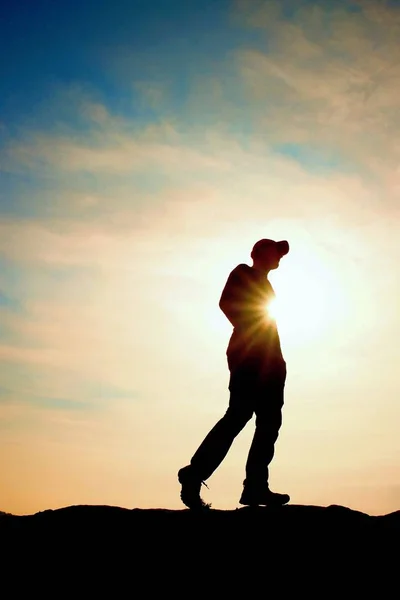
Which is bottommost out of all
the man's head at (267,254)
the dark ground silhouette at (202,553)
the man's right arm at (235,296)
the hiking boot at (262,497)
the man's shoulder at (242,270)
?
the dark ground silhouette at (202,553)

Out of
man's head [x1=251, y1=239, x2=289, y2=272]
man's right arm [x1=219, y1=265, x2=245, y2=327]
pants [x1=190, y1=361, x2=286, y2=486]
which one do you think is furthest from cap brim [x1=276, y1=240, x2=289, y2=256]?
pants [x1=190, y1=361, x2=286, y2=486]

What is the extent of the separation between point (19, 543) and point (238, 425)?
2.71 m

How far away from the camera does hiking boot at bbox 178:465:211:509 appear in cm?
716

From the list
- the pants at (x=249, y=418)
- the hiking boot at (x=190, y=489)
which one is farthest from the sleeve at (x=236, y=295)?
the hiking boot at (x=190, y=489)

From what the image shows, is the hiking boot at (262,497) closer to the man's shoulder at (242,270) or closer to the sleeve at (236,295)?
the sleeve at (236,295)

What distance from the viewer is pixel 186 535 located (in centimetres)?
642

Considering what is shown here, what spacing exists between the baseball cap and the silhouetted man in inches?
14.8

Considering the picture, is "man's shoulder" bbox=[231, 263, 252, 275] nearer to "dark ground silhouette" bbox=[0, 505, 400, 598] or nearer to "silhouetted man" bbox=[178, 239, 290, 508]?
"silhouetted man" bbox=[178, 239, 290, 508]

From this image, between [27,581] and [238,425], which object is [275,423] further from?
[27,581]

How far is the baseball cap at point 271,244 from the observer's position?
805 cm

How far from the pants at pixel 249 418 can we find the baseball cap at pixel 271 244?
57.7 inches

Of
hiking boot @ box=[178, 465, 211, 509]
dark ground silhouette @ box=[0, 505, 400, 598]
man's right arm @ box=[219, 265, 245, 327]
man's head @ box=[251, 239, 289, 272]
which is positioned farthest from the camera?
man's head @ box=[251, 239, 289, 272]

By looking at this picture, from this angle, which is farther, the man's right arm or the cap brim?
the cap brim

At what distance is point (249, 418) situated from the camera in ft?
24.6
